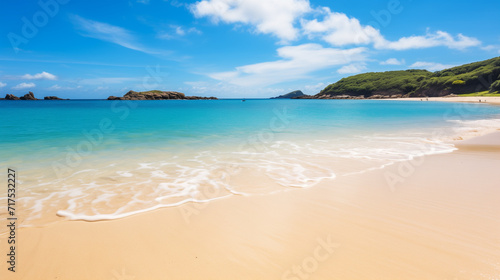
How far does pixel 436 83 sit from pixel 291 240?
142405mm

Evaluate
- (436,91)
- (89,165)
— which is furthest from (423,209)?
(436,91)

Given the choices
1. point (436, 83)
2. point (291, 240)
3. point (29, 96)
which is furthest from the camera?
point (29, 96)

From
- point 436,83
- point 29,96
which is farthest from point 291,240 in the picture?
point 29,96

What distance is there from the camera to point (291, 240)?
153 inches

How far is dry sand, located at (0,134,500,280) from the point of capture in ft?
10.6

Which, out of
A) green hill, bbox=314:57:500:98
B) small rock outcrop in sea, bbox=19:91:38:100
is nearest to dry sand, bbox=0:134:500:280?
green hill, bbox=314:57:500:98

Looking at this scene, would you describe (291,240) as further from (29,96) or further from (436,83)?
(29,96)

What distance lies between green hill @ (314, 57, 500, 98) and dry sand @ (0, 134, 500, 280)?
110 meters

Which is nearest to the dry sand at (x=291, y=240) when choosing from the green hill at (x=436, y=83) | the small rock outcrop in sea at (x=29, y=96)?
the green hill at (x=436, y=83)

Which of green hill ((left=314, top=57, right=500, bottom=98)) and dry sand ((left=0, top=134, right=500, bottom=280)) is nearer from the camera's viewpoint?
dry sand ((left=0, top=134, right=500, bottom=280))

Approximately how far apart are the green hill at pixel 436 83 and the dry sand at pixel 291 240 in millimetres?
110479

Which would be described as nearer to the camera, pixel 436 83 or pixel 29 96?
pixel 436 83

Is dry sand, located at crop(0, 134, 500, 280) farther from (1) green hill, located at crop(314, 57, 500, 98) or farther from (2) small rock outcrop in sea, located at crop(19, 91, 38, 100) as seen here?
(2) small rock outcrop in sea, located at crop(19, 91, 38, 100)

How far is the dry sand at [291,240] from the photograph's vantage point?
3.22 meters
